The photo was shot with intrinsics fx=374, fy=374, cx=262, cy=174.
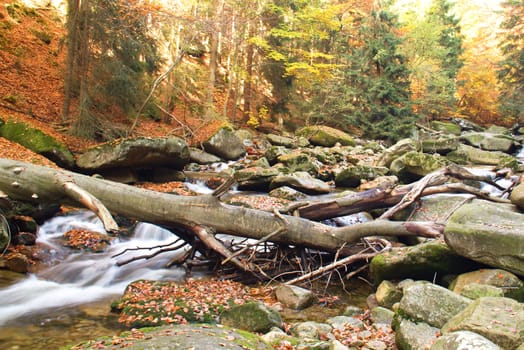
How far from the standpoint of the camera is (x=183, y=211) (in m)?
6.02

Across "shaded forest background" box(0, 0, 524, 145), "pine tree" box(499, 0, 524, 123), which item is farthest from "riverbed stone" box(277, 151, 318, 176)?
"pine tree" box(499, 0, 524, 123)

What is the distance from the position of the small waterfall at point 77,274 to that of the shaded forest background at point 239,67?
6.01 metres

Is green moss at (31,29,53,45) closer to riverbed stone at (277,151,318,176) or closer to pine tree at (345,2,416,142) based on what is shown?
riverbed stone at (277,151,318,176)

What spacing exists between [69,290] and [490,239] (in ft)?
21.2

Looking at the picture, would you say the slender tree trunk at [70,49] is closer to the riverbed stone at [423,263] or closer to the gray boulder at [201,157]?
the gray boulder at [201,157]

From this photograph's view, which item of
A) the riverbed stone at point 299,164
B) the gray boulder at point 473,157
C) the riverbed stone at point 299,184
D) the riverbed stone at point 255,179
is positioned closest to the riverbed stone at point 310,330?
the riverbed stone at point 299,184

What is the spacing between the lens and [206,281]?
20.9ft

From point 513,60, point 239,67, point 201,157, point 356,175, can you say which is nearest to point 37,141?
point 201,157

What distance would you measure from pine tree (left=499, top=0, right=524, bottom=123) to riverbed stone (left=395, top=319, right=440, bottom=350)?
1036 inches

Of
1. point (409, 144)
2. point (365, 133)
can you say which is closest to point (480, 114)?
point (365, 133)

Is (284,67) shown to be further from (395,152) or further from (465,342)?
(465,342)

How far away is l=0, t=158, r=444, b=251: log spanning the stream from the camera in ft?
17.8

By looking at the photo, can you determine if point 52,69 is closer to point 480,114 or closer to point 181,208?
point 181,208

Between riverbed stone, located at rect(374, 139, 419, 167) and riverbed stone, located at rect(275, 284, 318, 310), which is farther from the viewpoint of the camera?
riverbed stone, located at rect(374, 139, 419, 167)
